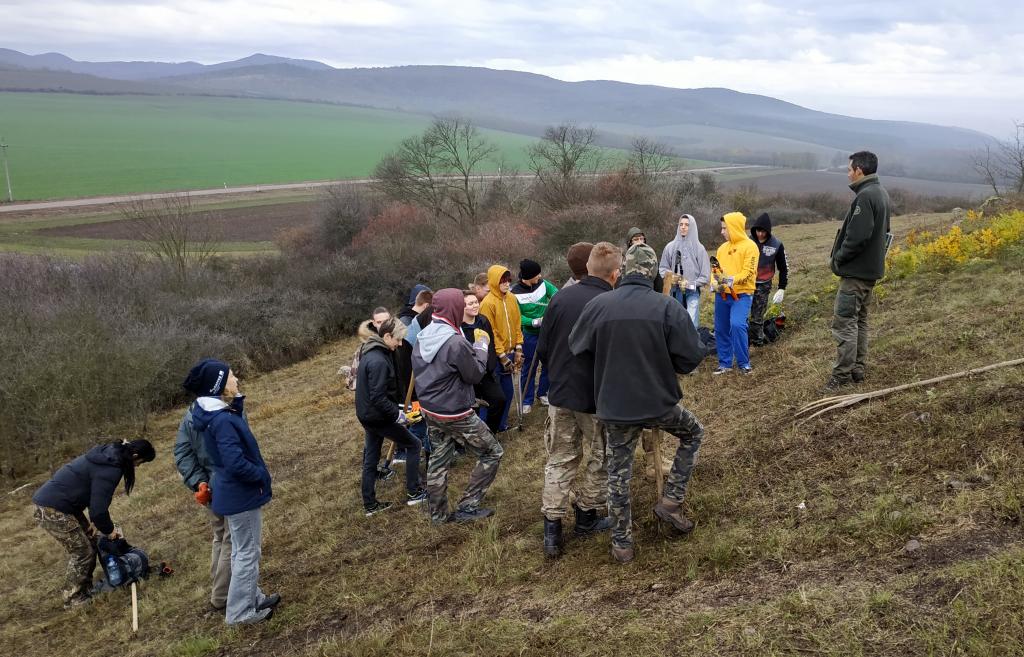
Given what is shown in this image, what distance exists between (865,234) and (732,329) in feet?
7.94

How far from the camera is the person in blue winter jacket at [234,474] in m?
4.93

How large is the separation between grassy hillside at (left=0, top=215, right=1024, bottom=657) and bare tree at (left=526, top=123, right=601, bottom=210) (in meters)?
27.9

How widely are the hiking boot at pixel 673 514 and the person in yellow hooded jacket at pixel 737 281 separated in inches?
147

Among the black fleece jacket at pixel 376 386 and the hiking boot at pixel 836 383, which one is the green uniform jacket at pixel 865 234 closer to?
the hiking boot at pixel 836 383

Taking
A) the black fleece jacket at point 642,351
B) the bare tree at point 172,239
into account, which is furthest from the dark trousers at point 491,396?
the bare tree at point 172,239

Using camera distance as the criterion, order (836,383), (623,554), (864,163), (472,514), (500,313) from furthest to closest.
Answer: (500,313) < (836,383) < (472,514) < (864,163) < (623,554)

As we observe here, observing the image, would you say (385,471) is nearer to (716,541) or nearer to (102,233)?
(716,541)

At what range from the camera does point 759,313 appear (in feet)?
29.8

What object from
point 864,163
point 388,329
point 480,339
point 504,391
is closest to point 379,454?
point 388,329

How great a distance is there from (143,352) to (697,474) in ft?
50.9

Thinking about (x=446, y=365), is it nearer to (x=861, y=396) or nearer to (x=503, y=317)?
(x=503, y=317)

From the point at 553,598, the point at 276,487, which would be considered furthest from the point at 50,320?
the point at 553,598

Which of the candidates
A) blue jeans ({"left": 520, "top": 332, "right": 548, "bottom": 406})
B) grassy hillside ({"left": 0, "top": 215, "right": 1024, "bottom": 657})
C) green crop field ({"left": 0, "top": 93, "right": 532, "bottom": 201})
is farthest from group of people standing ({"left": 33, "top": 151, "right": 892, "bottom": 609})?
green crop field ({"left": 0, "top": 93, "right": 532, "bottom": 201})

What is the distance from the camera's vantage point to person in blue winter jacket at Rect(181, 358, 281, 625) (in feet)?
16.2
